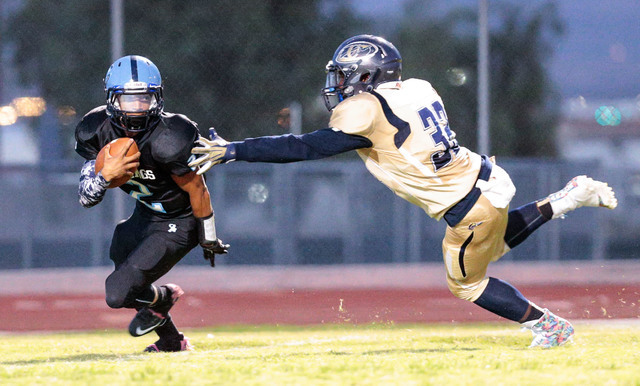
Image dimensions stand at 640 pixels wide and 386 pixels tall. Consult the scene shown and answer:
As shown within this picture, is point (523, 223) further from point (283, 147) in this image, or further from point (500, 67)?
point (500, 67)

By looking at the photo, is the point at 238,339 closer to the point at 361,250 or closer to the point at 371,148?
the point at 371,148

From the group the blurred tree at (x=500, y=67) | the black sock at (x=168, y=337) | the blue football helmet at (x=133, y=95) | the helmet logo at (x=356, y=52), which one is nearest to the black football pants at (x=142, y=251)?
the black sock at (x=168, y=337)

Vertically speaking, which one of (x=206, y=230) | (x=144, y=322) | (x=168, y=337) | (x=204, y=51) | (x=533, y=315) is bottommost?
(x=168, y=337)

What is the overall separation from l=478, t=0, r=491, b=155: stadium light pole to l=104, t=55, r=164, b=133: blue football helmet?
651cm

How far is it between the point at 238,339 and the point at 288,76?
266 inches

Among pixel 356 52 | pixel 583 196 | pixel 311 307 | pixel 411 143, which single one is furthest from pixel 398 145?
pixel 311 307

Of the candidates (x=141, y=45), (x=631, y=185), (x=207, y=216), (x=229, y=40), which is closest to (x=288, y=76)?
(x=229, y=40)

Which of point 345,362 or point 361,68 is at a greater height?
point 361,68

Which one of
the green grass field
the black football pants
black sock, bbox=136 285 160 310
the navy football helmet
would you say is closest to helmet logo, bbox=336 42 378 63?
the navy football helmet

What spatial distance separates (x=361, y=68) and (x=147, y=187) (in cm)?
152

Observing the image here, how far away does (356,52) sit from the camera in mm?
5406

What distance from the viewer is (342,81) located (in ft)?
17.8

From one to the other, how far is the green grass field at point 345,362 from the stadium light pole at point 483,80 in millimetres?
5001

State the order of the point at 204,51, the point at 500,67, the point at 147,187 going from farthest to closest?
1. the point at 500,67
2. the point at 204,51
3. the point at 147,187
